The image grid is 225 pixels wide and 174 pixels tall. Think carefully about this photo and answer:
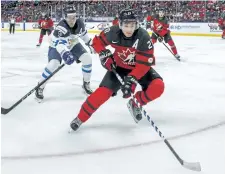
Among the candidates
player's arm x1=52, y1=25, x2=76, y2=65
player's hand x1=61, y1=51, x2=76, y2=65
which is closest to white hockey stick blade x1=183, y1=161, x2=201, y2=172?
player's hand x1=61, y1=51, x2=76, y2=65

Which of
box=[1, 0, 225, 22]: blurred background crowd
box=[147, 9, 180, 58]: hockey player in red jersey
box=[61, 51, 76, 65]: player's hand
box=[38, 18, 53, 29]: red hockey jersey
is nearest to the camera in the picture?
box=[61, 51, 76, 65]: player's hand

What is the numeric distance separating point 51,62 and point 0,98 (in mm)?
638

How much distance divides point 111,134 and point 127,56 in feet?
2.08

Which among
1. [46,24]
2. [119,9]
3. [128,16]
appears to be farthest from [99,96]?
[119,9]

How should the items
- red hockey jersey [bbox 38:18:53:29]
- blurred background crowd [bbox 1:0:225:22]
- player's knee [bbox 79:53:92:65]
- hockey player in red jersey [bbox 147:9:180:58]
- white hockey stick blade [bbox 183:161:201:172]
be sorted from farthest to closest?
blurred background crowd [bbox 1:0:225:22] → red hockey jersey [bbox 38:18:53:29] → hockey player in red jersey [bbox 147:9:180:58] → player's knee [bbox 79:53:92:65] → white hockey stick blade [bbox 183:161:201:172]

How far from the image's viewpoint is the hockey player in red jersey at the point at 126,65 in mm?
2627

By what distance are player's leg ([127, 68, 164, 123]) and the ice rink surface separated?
0.37ft

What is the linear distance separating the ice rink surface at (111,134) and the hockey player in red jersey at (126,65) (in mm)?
215

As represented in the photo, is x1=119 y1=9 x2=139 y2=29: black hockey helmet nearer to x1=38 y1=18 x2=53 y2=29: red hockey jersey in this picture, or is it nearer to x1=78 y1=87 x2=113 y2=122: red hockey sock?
x1=78 y1=87 x2=113 y2=122: red hockey sock

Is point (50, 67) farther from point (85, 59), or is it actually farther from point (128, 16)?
point (128, 16)

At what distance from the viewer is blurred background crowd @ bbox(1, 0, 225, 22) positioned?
14430 mm

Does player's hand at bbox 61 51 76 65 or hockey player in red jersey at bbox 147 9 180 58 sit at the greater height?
hockey player in red jersey at bbox 147 9 180 58

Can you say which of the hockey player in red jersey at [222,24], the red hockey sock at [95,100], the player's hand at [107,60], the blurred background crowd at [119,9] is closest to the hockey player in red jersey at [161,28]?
the player's hand at [107,60]

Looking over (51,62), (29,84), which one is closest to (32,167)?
(51,62)
